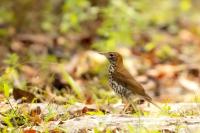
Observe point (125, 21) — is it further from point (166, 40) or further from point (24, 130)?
point (24, 130)

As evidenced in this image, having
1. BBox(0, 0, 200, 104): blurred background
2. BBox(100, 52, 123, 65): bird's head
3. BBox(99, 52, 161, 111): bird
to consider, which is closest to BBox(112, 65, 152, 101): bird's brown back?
BBox(99, 52, 161, 111): bird

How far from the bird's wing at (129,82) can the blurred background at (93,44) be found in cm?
249

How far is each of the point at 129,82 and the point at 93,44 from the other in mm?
5108

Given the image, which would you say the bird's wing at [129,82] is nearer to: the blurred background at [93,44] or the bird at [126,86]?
the bird at [126,86]

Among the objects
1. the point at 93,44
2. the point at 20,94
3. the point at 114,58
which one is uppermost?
the point at 93,44

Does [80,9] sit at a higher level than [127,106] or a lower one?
higher

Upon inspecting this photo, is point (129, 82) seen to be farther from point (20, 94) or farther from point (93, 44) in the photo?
point (93, 44)

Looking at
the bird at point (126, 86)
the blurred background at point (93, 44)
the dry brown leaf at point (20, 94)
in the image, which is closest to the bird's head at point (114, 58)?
the bird at point (126, 86)

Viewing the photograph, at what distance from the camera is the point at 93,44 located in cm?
1216

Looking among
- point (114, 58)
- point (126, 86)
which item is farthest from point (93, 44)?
point (126, 86)

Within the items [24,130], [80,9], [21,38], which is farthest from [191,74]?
[24,130]

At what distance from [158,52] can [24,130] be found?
6804 mm

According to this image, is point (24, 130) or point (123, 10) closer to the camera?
point (24, 130)

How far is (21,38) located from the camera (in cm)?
1265
